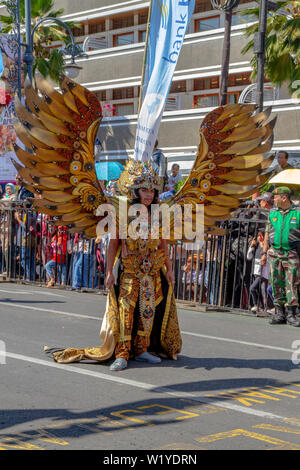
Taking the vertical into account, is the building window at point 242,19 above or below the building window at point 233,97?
above

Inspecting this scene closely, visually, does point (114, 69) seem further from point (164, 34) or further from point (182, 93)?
point (164, 34)

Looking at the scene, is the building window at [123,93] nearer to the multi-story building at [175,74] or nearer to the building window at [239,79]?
the multi-story building at [175,74]

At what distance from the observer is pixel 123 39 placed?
105 feet

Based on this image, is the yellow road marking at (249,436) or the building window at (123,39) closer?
the yellow road marking at (249,436)

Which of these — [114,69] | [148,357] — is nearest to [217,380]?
[148,357]

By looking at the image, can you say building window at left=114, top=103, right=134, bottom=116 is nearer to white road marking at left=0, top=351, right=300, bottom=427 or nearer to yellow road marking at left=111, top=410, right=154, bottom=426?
white road marking at left=0, top=351, right=300, bottom=427

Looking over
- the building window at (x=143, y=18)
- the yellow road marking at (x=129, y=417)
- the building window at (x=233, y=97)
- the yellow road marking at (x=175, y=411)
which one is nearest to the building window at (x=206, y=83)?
the building window at (x=233, y=97)

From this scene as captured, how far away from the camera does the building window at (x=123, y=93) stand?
3120 cm

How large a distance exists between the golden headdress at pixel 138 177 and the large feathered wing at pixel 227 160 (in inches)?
18.1

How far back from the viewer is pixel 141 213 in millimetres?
7055

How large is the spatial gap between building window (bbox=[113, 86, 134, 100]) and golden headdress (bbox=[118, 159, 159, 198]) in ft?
80.8

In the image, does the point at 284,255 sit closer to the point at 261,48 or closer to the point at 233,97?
the point at 261,48

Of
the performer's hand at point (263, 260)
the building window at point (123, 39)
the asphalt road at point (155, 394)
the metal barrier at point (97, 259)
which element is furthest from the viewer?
the building window at point (123, 39)
